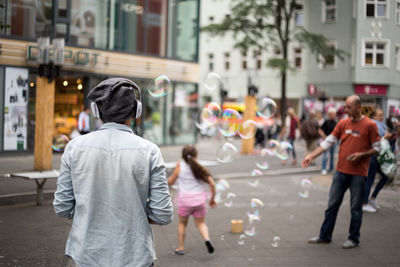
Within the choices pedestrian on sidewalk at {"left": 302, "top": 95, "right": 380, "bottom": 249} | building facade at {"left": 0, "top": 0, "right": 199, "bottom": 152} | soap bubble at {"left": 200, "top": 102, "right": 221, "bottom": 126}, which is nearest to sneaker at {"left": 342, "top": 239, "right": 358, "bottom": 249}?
pedestrian on sidewalk at {"left": 302, "top": 95, "right": 380, "bottom": 249}

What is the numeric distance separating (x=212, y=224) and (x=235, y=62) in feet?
110

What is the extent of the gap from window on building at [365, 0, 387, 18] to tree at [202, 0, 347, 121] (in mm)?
17193

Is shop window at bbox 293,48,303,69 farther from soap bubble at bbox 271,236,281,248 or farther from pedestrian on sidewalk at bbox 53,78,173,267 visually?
pedestrian on sidewalk at bbox 53,78,173,267

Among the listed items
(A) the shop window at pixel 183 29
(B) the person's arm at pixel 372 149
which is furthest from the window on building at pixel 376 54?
(A) the shop window at pixel 183 29

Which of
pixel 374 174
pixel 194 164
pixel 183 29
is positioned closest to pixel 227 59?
pixel 183 29

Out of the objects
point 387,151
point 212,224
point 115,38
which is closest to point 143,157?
point 212,224

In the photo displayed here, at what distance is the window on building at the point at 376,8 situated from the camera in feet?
18.4

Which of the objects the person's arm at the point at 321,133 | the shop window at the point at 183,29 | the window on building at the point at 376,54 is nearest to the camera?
the window on building at the point at 376,54

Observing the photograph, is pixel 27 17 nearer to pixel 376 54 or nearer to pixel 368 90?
pixel 368 90

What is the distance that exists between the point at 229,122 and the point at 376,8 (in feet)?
21.4

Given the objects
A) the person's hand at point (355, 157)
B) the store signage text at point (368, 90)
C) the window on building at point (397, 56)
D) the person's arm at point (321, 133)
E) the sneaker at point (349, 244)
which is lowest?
the sneaker at point (349, 244)

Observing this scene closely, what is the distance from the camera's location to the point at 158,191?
278 cm

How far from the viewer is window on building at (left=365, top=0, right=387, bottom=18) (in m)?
5.60

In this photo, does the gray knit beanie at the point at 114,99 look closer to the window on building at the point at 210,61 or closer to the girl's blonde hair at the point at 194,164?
the girl's blonde hair at the point at 194,164
